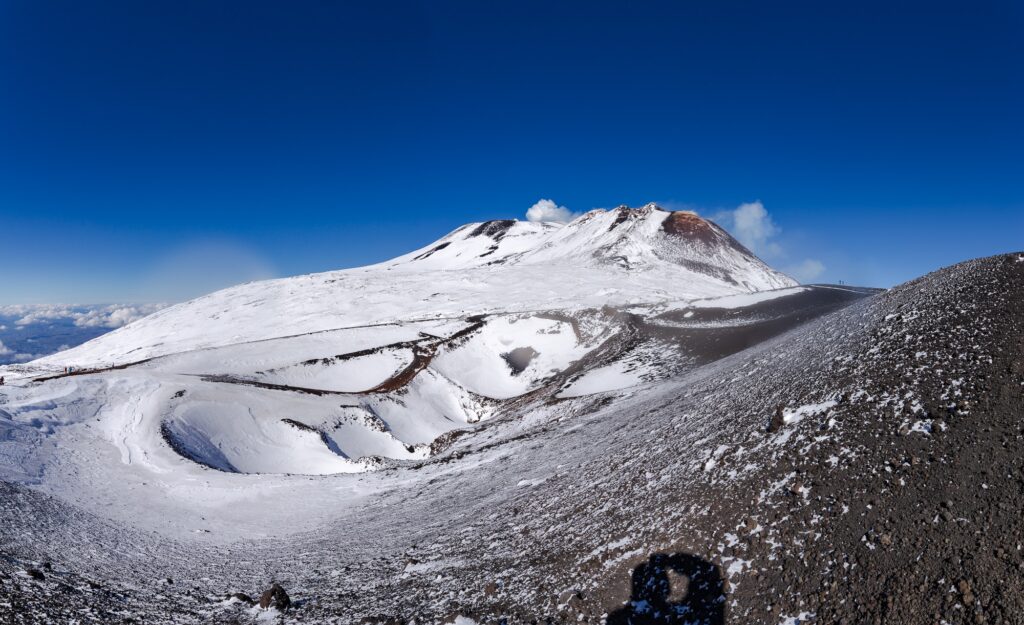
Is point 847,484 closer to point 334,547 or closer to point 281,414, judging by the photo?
point 334,547

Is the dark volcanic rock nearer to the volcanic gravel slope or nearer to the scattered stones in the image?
the volcanic gravel slope

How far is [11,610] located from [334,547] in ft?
29.3

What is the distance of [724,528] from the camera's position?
10.9m

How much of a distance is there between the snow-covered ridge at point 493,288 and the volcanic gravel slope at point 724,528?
2285 inches

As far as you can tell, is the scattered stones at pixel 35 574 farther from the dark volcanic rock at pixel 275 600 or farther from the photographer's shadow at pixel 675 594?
the photographer's shadow at pixel 675 594

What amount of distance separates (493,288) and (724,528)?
9201 centimetres

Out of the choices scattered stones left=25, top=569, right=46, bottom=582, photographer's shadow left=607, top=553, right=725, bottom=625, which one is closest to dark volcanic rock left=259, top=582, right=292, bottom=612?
scattered stones left=25, top=569, right=46, bottom=582

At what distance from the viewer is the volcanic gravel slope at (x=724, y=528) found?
28.7ft

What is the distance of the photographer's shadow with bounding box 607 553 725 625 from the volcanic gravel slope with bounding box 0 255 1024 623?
43 mm

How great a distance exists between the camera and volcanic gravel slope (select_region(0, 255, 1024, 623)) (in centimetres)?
873

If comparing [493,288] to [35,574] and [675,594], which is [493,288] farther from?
[675,594]

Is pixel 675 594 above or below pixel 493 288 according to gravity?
below

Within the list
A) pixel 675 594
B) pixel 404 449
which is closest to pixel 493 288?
pixel 404 449

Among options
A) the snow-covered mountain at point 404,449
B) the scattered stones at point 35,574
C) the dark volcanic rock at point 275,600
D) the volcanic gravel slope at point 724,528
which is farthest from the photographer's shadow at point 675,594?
the scattered stones at point 35,574
